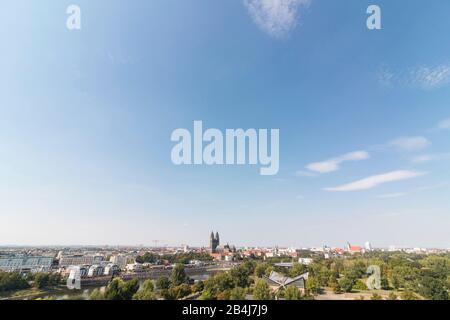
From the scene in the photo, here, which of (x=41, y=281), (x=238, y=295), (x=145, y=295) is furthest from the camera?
(x=41, y=281)

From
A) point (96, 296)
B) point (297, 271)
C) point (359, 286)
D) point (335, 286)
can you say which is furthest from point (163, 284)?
point (359, 286)

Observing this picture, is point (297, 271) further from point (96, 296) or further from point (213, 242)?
point (213, 242)

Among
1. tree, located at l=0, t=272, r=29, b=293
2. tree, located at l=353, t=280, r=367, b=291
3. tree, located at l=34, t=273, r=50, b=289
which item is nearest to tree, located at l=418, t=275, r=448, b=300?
tree, located at l=353, t=280, r=367, b=291

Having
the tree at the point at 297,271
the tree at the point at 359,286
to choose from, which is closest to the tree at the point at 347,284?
the tree at the point at 359,286

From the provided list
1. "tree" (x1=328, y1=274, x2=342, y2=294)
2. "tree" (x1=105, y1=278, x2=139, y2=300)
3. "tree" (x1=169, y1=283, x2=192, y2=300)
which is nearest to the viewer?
"tree" (x1=105, y1=278, x2=139, y2=300)

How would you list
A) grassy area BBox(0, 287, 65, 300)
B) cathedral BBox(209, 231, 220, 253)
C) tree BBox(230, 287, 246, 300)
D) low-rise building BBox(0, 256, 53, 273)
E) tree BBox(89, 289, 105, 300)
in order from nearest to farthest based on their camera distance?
tree BBox(230, 287, 246, 300)
tree BBox(89, 289, 105, 300)
grassy area BBox(0, 287, 65, 300)
low-rise building BBox(0, 256, 53, 273)
cathedral BBox(209, 231, 220, 253)

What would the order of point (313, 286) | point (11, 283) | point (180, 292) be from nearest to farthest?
point (180, 292) → point (313, 286) → point (11, 283)

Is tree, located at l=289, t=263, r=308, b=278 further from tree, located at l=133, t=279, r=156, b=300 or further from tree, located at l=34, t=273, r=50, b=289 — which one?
tree, located at l=34, t=273, r=50, b=289

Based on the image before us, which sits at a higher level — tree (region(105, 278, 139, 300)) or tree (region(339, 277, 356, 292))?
tree (region(105, 278, 139, 300))

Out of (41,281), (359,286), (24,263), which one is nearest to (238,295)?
(359,286)

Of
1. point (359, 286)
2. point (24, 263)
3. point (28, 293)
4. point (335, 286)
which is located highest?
point (335, 286)

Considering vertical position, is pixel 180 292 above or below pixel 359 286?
above

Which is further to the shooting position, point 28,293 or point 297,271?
point 297,271
